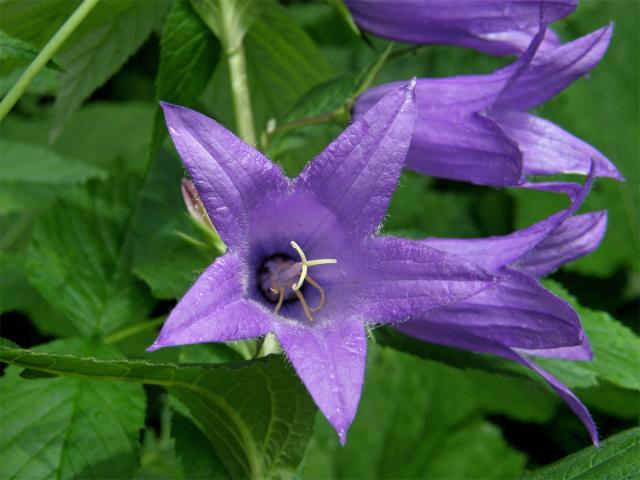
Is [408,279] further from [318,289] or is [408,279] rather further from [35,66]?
[35,66]

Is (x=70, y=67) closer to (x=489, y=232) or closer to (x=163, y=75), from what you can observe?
(x=163, y=75)

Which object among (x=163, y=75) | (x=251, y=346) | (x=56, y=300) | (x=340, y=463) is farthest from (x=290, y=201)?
(x=340, y=463)

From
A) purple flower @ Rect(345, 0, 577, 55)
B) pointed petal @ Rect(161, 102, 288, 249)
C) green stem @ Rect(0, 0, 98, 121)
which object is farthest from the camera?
purple flower @ Rect(345, 0, 577, 55)

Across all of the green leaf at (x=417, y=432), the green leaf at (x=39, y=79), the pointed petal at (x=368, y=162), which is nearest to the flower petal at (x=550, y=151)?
the pointed petal at (x=368, y=162)

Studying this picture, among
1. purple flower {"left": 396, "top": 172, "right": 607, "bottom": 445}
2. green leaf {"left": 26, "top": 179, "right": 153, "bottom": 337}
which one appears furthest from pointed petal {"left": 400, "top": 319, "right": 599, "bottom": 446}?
green leaf {"left": 26, "top": 179, "right": 153, "bottom": 337}

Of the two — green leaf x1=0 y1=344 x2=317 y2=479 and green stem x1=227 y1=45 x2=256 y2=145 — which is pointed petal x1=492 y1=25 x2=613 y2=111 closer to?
green stem x1=227 y1=45 x2=256 y2=145

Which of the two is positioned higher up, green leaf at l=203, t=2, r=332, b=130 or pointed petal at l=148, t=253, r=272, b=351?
pointed petal at l=148, t=253, r=272, b=351

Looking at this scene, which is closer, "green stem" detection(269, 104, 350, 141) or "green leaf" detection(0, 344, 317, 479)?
"green leaf" detection(0, 344, 317, 479)
